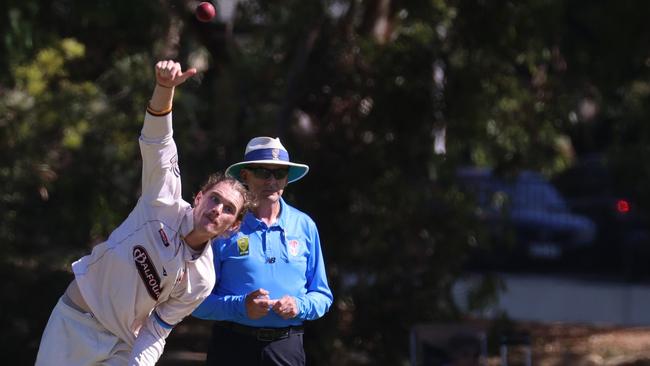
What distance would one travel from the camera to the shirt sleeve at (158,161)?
14.5 feet

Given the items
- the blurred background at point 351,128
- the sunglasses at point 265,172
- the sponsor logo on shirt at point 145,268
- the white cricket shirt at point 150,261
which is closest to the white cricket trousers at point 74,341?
the white cricket shirt at point 150,261

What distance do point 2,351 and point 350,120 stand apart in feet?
11.0

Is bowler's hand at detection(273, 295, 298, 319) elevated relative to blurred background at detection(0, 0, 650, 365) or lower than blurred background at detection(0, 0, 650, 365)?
lower

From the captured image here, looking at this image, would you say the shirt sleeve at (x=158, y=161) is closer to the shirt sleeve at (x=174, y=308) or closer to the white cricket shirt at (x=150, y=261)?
the white cricket shirt at (x=150, y=261)

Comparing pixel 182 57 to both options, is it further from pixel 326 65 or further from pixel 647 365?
pixel 647 365

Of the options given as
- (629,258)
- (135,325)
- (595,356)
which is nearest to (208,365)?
(135,325)

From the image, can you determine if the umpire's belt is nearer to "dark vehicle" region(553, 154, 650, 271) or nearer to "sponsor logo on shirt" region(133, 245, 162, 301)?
"sponsor logo on shirt" region(133, 245, 162, 301)

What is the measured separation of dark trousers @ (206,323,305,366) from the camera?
5059 mm

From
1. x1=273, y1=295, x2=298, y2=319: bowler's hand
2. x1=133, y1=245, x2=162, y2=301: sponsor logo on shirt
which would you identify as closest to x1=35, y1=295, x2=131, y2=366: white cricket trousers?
x1=133, y1=245, x2=162, y2=301: sponsor logo on shirt

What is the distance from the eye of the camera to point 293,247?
16.8ft

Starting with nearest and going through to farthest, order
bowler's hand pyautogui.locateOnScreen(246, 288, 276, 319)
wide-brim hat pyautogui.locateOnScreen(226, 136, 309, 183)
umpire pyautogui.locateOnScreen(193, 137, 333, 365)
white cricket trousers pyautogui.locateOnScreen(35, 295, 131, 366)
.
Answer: white cricket trousers pyautogui.locateOnScreen(35, 295, 131, 366) → bowler's hand pyautogui.locateOnScreen(246, 288, 276, 319) → umpire pyautogui.locateOnScreen(193, 137, 333, 365) → wide-brim hat pyautogui.locateOnScreen(226, 136, 309, 183)

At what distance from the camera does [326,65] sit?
9.47 meters

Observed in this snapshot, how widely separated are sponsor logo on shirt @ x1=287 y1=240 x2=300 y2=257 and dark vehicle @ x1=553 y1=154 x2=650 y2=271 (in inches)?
507

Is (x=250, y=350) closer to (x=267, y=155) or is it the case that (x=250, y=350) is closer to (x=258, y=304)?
(x=258, y=304)
